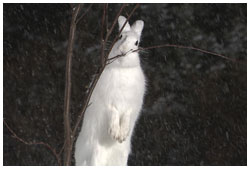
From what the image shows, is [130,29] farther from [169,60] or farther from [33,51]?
[33,51]

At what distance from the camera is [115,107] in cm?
140

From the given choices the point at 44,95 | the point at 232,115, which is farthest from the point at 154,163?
the point at 44,95

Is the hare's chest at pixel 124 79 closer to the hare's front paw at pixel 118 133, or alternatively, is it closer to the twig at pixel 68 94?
the hare's front paw at pixel 118 133

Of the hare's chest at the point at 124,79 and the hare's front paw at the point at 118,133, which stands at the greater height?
the hare's chest at the point at 124,79

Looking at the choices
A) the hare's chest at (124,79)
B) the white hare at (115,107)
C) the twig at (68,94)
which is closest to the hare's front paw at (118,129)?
the white hare at (115,107)

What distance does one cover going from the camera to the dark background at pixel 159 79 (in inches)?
123

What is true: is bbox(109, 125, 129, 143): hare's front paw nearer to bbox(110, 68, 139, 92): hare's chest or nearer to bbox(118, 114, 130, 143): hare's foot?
bbox(118, 114, 130, 143): hare's foot

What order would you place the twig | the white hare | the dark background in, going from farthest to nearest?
the dark background → the white hare → the twig

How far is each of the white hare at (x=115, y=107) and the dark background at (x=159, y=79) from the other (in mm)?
1602

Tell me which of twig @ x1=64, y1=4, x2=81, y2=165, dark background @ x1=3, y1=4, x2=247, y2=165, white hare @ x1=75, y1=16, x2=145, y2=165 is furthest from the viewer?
dark background @ x1=3, y1=4, x2=247, y2=165

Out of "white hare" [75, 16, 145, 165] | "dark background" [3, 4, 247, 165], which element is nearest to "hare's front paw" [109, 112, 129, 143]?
"white hare" [75, 16, 145, 165]

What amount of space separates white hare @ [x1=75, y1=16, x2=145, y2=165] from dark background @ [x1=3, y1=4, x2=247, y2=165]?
1.60 metres

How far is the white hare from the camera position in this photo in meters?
1.34

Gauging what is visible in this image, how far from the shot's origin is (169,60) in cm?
316
